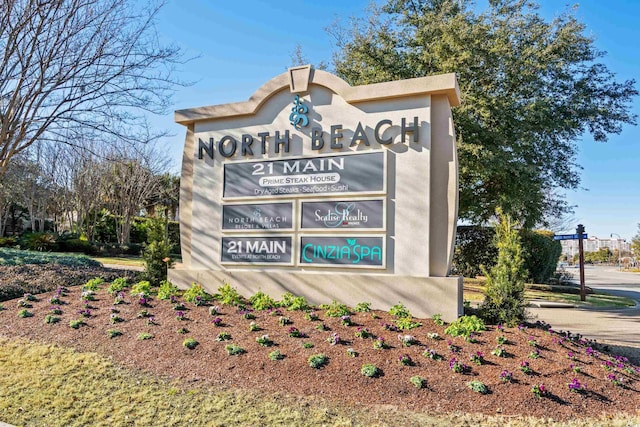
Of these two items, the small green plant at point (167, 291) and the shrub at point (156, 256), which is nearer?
the small green plant at point (167, 291)

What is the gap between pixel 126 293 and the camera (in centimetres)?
816

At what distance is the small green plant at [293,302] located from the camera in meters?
7.17

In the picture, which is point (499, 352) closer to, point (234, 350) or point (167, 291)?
point (234, 350)

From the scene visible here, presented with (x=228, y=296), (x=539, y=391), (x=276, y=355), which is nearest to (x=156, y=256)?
(x=228, y=296)

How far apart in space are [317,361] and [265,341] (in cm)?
90

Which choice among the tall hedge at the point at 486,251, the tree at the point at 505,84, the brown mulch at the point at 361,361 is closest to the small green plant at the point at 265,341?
the brown mulch at the point at 361,361

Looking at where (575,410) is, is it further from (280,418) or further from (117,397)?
(117,397)

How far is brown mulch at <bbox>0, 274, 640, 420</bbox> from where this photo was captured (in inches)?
181

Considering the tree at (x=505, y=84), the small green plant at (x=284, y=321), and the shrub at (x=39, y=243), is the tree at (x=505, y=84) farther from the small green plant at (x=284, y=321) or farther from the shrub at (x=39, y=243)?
the shrub at (x=39, y=243)

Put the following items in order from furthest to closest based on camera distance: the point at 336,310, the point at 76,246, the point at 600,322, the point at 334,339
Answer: the point at 76,246 < the point at 600,322 < the point at 336,310 < the point at 334,339

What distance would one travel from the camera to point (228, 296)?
763 centimetres

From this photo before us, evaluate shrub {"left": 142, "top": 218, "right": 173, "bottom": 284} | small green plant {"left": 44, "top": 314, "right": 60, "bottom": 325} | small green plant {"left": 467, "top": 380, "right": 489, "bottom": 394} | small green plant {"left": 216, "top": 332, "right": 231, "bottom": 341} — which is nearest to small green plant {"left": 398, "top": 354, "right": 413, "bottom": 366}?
small green plant {"left": 467, "top": 380, "right": 489, "bottom": 394}

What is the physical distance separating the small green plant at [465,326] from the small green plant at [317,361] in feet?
6.07

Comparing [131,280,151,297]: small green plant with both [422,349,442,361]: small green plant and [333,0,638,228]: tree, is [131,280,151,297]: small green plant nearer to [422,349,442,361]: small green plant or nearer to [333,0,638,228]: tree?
[422,349,442,361]: small green plant
